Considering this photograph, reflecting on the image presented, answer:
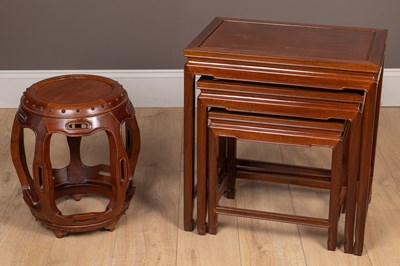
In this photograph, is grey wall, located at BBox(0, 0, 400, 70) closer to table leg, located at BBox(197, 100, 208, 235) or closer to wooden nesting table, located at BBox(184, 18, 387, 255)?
wooden nesting table, located at BBox(184, 18, 387, 255)

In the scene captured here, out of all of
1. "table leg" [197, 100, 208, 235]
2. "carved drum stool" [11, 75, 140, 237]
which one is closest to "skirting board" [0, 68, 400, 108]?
"carved drum stool" [11, 75, 140, 237]

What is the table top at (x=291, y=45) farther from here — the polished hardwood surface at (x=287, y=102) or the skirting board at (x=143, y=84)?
the skirting board at (x=143, y=84)

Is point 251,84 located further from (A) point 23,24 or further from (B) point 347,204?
(A) point 23,24

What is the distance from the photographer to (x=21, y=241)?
238 centimetres

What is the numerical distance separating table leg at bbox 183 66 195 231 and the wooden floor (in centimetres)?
7

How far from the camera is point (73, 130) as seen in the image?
2.25 meters

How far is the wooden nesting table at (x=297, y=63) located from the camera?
2086 millimetres

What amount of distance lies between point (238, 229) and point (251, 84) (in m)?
0.49

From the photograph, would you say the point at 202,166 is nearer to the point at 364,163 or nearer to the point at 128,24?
the point at 364,163

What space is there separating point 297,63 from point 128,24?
1.30m

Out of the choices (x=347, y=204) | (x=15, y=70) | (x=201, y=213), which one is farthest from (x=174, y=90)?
(x=347, y=204)

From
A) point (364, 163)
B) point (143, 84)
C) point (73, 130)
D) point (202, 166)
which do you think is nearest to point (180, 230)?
point (202, 166)

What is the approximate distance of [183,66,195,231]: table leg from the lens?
2.21 m

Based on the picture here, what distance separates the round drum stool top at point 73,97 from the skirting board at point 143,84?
0.87m
